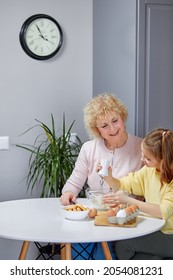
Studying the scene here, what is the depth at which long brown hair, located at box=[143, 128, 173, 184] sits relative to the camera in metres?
2.72

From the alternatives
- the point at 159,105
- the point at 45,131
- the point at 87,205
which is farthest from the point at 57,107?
the point at 87,205

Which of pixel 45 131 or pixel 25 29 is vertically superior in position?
pixel 25 29

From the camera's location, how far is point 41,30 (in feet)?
12.3

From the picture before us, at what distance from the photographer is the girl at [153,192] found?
2.68 meters

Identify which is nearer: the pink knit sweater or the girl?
the girl

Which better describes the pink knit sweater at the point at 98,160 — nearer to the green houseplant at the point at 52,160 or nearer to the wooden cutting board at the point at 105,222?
the green houseplant at the point at 52,160

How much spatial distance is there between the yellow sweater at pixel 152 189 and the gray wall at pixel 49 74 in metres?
0.75

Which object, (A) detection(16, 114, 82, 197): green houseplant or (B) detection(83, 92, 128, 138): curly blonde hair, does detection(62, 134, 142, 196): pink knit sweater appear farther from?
(A) detection(16, 114, 82, 197): green houseplant

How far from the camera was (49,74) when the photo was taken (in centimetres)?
381

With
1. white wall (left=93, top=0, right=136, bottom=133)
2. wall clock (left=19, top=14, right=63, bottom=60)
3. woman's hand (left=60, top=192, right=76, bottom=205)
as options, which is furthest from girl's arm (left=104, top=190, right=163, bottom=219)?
wall clock (left=19, top=14, right=63, bottom=60)

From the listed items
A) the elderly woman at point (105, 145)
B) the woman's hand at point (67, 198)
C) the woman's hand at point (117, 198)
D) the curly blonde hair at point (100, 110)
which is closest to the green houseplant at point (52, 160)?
the elderly woman at point (105, 145)

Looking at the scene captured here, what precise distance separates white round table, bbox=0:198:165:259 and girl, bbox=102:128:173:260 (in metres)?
0.10
